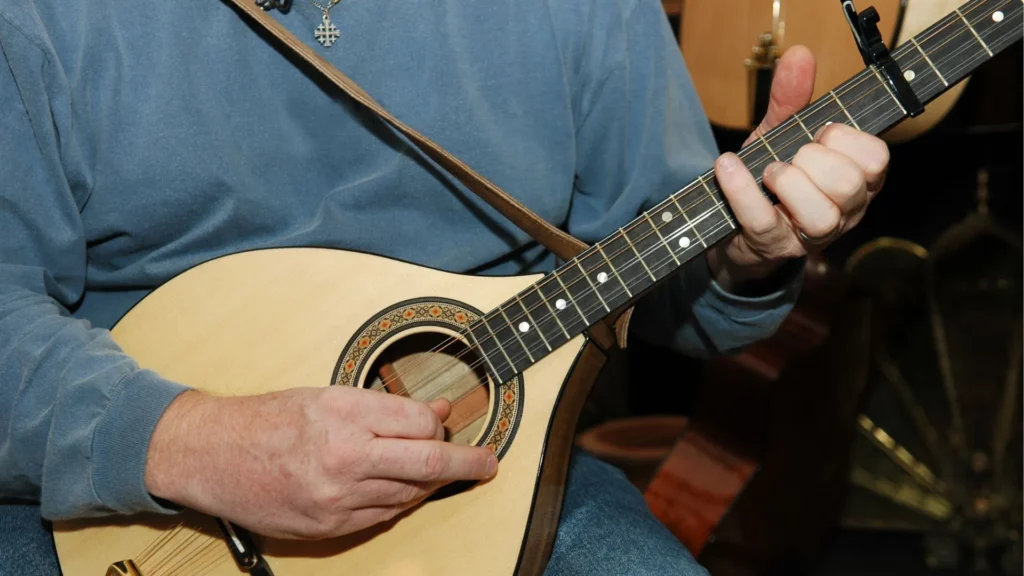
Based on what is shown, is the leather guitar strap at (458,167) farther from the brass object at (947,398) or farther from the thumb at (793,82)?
the brass object at (947,398)

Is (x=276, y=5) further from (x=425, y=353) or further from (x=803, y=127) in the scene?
(x=803, y=127)

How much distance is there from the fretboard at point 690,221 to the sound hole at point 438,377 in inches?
2.5

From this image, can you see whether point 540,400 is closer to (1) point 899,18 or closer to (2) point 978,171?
(1) point 899,18

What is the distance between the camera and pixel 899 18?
116 centimetres

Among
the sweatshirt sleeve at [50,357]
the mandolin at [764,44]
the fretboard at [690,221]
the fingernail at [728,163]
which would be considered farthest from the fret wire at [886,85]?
the sweatshirt sleeve at [50,357]

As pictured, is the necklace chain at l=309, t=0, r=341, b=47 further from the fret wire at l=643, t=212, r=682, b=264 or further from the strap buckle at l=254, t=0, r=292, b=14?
the fret wire at l=643, t=212, r=682, b=264

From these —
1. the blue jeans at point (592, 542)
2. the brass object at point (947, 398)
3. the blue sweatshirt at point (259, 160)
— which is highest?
the blue sweatshirt at point (259, 160)

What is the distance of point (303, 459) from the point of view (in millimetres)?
820

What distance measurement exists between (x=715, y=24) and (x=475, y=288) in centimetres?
65

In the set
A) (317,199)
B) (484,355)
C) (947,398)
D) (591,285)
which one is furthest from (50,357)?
(947,398)

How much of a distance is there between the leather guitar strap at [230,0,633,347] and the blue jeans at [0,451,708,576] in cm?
20

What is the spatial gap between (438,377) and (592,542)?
24 cm

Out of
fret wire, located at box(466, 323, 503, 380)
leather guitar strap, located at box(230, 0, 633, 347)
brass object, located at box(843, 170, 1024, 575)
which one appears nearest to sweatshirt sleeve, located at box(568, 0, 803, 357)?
leather guitar strap, located at box(230, 0, 633, 347)

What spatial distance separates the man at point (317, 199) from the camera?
32.9 inches
